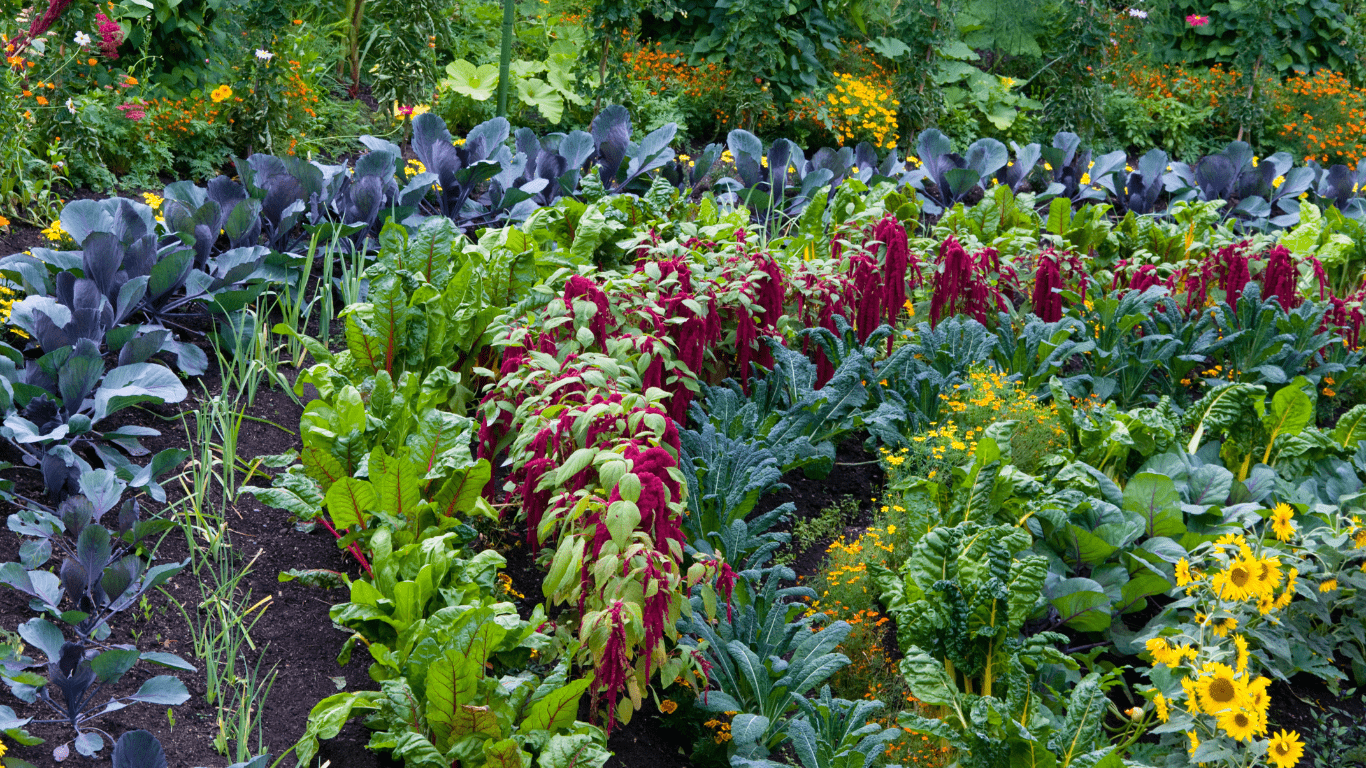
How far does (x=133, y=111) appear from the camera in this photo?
5539 millimetres

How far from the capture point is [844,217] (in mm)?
5609

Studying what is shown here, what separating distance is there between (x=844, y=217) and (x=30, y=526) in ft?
13.2

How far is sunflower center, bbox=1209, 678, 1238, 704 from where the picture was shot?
2408 mm

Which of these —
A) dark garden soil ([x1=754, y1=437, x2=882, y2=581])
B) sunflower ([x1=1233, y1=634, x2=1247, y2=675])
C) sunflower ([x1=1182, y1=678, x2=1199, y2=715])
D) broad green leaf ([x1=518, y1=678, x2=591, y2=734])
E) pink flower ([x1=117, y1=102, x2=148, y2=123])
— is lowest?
dark garden soil ([x1=754, y1=437, x2=882, y2=581])

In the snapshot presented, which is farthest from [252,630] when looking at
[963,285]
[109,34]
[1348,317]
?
[1348,317]

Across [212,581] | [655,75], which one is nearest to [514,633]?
[212,581]

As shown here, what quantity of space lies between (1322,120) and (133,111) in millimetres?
9190

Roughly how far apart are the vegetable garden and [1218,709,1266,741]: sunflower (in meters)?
0.02

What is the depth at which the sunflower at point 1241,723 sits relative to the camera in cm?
235

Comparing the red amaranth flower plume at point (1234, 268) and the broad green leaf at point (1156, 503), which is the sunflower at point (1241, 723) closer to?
the broad green leaf at point (1156, 503)

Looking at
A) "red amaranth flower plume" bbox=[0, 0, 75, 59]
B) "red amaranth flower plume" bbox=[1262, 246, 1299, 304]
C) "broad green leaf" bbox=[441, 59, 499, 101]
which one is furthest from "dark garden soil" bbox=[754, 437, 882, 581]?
"broad green leaf" bbox=[441, 59, 499, 101]

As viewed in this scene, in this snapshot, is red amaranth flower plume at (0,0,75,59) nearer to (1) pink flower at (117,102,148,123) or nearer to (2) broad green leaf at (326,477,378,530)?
(1) pink flower at (117,102,148,123)

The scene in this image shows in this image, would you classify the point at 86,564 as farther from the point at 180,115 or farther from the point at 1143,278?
the point at 1143,278

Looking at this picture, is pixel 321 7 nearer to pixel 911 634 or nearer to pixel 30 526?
pixel 30 526
